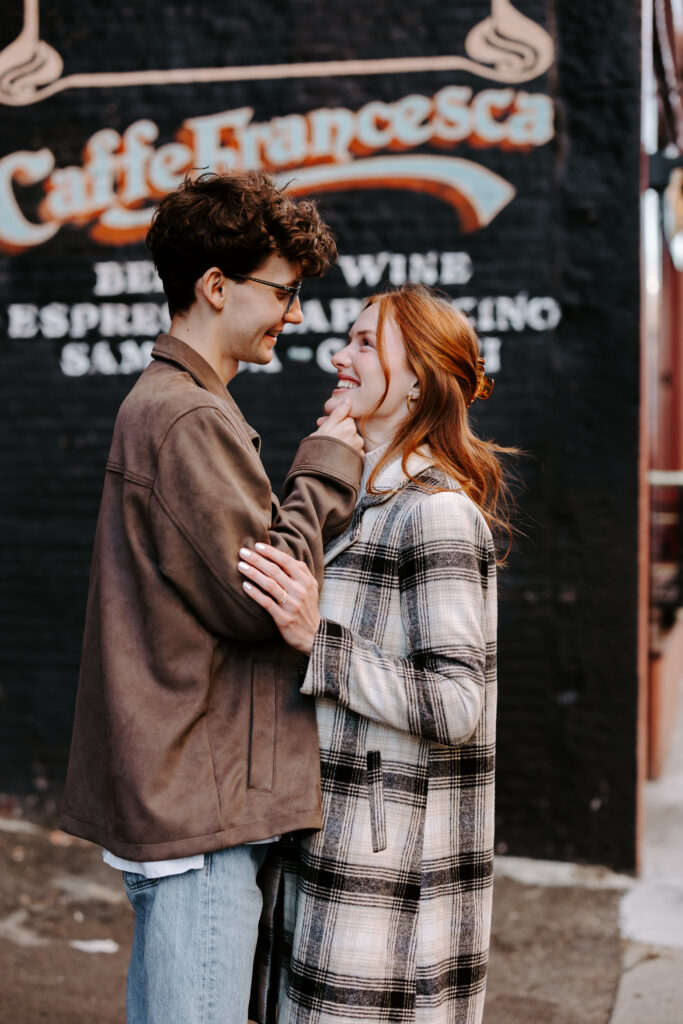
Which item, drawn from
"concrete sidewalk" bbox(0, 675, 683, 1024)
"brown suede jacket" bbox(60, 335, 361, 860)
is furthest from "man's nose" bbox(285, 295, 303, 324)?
"concrete sidewalk" bbox(0, 675, 683, 1024)

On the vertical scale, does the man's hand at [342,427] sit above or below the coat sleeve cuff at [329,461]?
above

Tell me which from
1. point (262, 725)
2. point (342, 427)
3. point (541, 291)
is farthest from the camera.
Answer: point (541, 291)

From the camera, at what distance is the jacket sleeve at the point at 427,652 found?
2.02 meters

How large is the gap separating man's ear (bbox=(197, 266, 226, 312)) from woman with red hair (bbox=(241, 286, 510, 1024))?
0.35 m

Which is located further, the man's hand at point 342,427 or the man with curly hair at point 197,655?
the man's hand at point 342,427

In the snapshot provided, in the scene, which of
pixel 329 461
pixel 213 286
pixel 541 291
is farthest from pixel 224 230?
pixel 541 291

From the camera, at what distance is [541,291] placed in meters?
4.63

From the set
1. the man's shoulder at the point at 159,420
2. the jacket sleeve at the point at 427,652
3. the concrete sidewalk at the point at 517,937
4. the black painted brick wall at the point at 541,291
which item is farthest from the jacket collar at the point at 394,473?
the black painted brick wall at the point at 541,291

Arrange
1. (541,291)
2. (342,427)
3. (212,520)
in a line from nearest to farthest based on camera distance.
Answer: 1. (212,520)
2. (342,427)
3. (541,291)

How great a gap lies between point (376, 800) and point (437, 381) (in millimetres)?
880

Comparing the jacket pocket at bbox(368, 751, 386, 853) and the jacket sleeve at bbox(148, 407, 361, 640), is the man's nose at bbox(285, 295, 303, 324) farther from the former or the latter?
the jacket pocket at bbox(368, 751, 386, 853)

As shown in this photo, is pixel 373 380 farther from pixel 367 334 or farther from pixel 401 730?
pixel 401 730

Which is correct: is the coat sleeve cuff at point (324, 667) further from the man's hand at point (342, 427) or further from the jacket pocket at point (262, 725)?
the man's hand at point (342, 427)

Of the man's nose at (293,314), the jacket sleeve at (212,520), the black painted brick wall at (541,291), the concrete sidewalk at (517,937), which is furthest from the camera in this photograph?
the black painted brick wall at (541,291)
